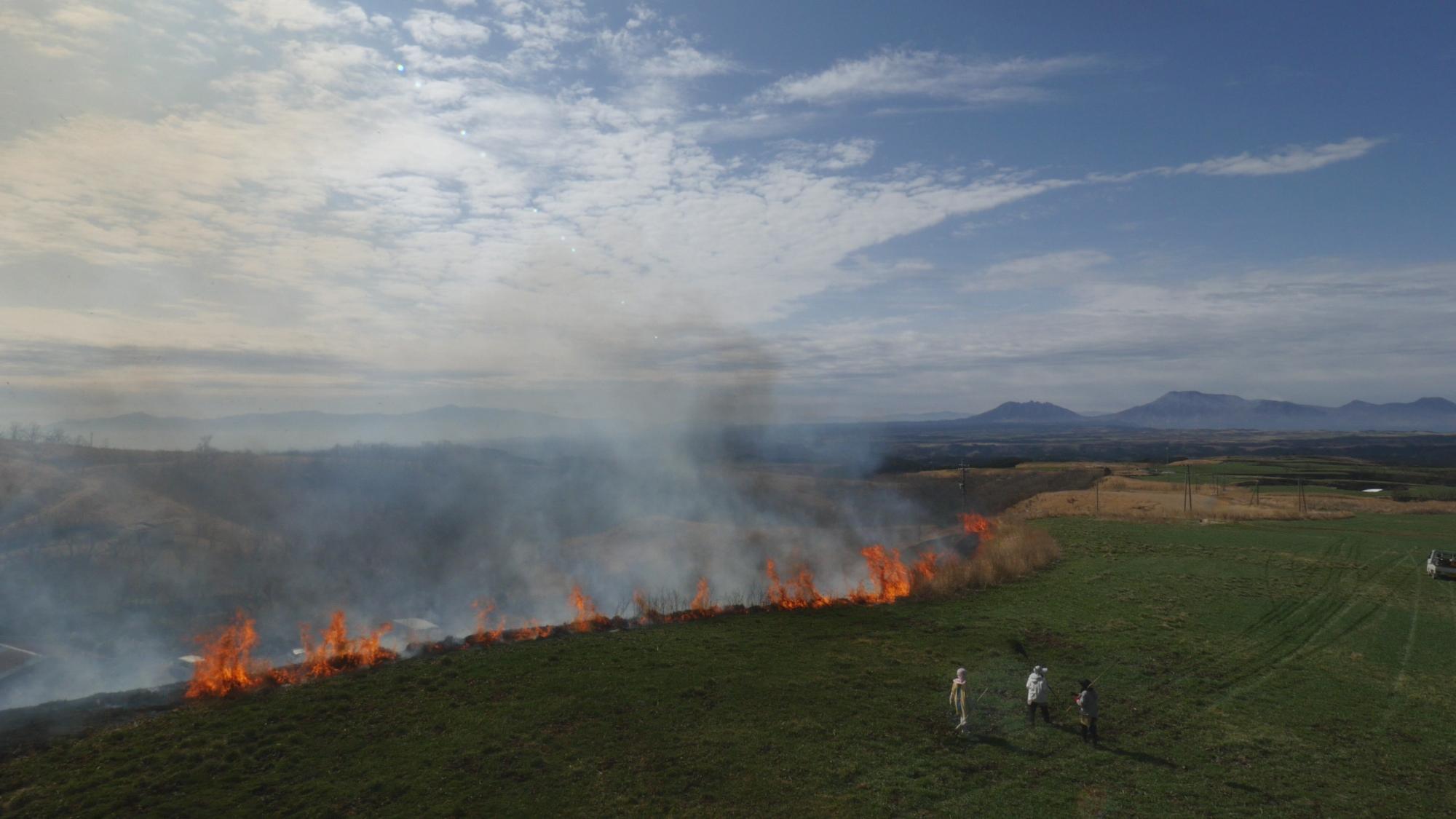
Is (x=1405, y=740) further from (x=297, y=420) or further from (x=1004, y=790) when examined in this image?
(x=297, y=420)

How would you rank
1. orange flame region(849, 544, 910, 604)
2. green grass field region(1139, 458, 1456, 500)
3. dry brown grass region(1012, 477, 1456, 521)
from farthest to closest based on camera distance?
green grass field region(1139, 458, 1456, 500)
dry brown grass region(1012, 477, 1456, 521)
orange flame region(849, 544, 910, 604)

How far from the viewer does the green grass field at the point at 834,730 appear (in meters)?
20.1

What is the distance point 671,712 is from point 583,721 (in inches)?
133

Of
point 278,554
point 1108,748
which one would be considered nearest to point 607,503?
point 278,554

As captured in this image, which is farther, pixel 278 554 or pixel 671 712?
pixel 278 554

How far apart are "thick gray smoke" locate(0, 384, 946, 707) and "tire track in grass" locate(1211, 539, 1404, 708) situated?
27.3 m

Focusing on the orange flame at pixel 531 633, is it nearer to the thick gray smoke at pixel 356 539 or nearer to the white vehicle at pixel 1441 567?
the thick gray smoke at pixel 356 539

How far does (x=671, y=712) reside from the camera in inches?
1038

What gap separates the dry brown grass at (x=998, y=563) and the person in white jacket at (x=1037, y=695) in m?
20.4

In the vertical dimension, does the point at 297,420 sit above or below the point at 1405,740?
above

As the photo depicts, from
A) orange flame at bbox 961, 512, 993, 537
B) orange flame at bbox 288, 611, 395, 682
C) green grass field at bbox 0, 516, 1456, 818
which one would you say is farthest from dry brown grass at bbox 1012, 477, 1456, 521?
orange flame at bbox 288, 611, 395, 682

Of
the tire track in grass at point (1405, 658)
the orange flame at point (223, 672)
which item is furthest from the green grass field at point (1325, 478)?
the orange flame at point (223, 672)

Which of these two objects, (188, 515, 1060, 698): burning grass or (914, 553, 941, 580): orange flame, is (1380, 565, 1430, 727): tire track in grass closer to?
(188, 515, 1060, 698): burning grass

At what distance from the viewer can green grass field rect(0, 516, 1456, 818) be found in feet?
66.0
